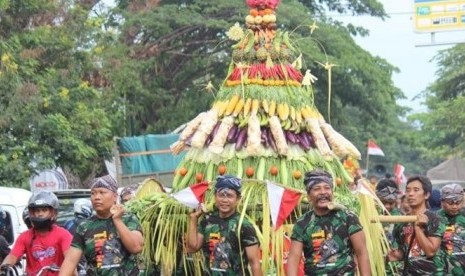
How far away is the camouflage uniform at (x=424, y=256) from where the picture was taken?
8031 mm

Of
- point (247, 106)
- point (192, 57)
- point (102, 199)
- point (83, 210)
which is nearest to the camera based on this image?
point (102, 199)

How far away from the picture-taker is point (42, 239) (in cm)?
833

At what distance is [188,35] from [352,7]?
242 inches

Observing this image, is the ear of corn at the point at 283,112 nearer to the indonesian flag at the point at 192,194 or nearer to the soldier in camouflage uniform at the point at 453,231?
the indonesian flag at the point at 192,194

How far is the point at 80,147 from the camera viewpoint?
734 inches

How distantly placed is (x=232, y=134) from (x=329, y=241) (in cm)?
227

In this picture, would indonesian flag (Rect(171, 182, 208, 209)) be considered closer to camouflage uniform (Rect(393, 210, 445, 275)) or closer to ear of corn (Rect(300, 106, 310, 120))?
ear of corn (Rect(300, 106, 310, 120))

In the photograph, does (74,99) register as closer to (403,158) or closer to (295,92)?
(295,92)

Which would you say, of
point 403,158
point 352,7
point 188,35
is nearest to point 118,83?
point 188,35

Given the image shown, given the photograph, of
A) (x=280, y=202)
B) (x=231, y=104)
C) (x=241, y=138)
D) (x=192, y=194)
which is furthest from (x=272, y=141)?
(x=192, y=194)

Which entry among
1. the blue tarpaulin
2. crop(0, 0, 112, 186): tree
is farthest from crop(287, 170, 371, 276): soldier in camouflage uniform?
the blue tarpaulin

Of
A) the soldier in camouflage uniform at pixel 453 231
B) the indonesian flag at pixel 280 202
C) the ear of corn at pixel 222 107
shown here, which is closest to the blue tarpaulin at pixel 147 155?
the ear of corn at pixel 222 107

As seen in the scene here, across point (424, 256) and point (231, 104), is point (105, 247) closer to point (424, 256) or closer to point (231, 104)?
point (231, 104)

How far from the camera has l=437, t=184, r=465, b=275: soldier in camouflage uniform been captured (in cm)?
839
